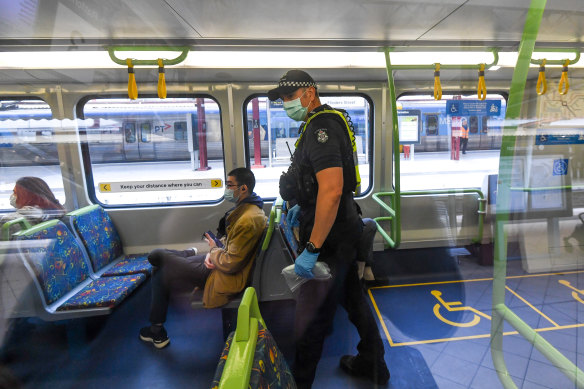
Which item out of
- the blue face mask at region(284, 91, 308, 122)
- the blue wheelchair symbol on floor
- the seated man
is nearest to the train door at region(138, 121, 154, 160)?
the seated man

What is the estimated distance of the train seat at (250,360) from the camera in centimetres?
77

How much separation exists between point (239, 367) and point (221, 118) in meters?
3.42

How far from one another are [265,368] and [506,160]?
1.15 metres

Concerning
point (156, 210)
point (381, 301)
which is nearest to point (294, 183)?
point (381, 301)

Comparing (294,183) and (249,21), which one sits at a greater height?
(249,21)

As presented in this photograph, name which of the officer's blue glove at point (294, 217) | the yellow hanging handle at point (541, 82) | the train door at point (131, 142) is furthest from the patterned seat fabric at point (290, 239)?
the yellow hanging handle at point (541, 82)

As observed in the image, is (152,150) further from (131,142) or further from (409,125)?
(409,125)

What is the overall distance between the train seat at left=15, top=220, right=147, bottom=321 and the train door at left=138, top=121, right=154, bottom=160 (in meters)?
1.29

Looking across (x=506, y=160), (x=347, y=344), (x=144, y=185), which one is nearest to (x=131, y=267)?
(x=144, y=185)

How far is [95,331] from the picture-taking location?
9.23 feet

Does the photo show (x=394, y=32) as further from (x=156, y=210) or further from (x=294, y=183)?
(x=156, y=210)

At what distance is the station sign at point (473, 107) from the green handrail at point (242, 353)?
4.28 meters

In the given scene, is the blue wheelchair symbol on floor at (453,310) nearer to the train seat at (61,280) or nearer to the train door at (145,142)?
the train seat at (61,280)

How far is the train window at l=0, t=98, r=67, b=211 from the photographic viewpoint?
2816 mm
